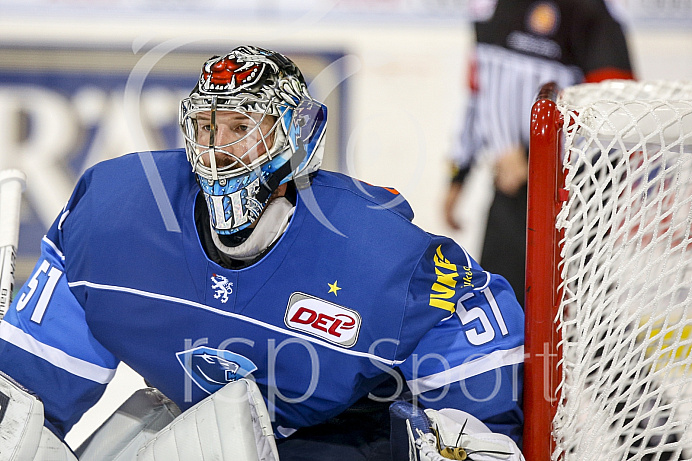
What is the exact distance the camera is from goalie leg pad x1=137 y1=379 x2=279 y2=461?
1130mm

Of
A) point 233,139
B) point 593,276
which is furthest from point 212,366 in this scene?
point 593,276

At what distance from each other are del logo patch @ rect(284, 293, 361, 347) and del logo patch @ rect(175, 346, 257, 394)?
0.12 m

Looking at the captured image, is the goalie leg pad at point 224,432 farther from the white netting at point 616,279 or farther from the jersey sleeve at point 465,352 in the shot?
the white netting at point 616,279

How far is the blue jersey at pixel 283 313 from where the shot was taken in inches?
49.7

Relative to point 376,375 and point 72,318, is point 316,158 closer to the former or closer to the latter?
point 376,375

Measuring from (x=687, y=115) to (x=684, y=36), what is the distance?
2252 mm

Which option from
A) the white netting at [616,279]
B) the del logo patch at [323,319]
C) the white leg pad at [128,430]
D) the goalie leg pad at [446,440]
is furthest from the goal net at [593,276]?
the white leg pad at [128,430]

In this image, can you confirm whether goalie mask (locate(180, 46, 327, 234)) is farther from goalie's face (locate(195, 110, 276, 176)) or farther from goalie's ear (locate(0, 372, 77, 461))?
goalie's ear (locate(0, 372, 77, 461))

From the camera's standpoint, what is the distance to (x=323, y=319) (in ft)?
4.14

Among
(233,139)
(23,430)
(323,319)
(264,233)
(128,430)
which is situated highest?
(233,139)

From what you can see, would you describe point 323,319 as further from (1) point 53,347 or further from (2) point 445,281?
(1) point 53,347

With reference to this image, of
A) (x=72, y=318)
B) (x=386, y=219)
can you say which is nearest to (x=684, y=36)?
(x=386, y=219)

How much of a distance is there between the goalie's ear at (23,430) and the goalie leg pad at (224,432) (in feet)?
0.55

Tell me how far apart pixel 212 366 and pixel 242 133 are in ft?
1.42
